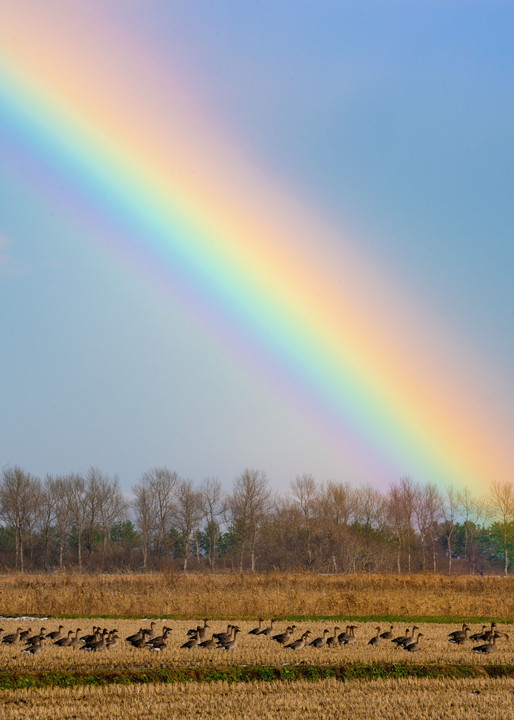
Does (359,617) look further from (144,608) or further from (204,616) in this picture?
(144,608)

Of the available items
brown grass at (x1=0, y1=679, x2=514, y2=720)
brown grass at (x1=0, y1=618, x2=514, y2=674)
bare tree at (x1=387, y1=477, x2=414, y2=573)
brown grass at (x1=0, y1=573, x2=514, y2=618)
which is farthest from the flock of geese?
bare tree at (x1=387, y1=477, x2=414, y2=573)

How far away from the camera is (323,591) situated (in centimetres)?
4275

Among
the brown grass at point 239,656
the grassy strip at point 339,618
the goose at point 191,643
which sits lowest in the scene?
the grassy strip at point 339,618

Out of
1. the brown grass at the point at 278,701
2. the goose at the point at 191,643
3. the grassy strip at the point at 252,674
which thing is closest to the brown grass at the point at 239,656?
the goose at the point at 191,643

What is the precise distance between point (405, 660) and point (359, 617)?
51.3 ft

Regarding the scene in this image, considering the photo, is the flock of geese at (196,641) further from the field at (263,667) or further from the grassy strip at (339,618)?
the grassy strip at (339,618)

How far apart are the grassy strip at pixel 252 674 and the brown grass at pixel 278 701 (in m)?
0.82

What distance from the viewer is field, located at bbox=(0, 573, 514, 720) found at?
16250mm

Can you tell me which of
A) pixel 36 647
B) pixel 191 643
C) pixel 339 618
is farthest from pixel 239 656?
pixel 339 618

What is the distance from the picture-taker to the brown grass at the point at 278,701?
50.7 ft

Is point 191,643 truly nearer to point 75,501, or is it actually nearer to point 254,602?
point 254,602

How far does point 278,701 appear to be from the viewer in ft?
55.5

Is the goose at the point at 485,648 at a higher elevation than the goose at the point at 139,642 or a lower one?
lower

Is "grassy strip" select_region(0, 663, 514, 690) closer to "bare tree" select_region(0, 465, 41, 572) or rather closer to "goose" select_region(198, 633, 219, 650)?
"goose" select_region(198, 633, 219, 650)
